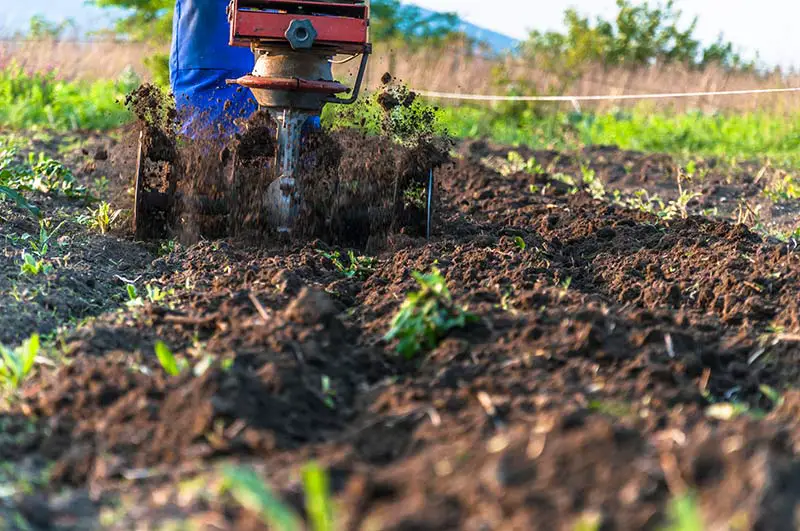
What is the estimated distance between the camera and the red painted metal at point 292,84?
5.02m

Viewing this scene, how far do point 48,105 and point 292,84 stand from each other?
8133 mm

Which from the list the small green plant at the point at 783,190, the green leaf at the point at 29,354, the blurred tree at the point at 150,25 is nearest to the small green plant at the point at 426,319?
the green leaf at the point at 29,354

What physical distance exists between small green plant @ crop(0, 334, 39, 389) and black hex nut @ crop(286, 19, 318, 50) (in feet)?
7.42

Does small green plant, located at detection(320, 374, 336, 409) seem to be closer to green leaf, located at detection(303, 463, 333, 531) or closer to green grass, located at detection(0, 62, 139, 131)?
green leaf, located at detection(303, 463, 333, 531)

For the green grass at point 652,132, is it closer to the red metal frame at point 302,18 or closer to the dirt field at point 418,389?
the red metal frame at point 302,18

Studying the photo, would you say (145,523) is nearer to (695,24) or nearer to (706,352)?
(706,352)

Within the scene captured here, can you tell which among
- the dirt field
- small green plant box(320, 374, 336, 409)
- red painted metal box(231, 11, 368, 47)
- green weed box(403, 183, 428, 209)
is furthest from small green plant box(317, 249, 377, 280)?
small green plant box(320, 374, 336, 409)

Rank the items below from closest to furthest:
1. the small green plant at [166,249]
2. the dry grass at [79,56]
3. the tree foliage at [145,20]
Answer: the small green plant at [166,249] < the dry grass at [79,56] < the tree foliage at [145,20]

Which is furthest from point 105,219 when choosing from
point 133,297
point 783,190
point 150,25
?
point 150,25

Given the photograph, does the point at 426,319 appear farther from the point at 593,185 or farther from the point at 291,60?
the point at 593,185

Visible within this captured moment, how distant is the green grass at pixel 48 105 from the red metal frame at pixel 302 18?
668 cm

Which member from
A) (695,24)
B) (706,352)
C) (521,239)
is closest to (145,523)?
(706,352)

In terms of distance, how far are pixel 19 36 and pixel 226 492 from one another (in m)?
16.1

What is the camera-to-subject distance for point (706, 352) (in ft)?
10.5
